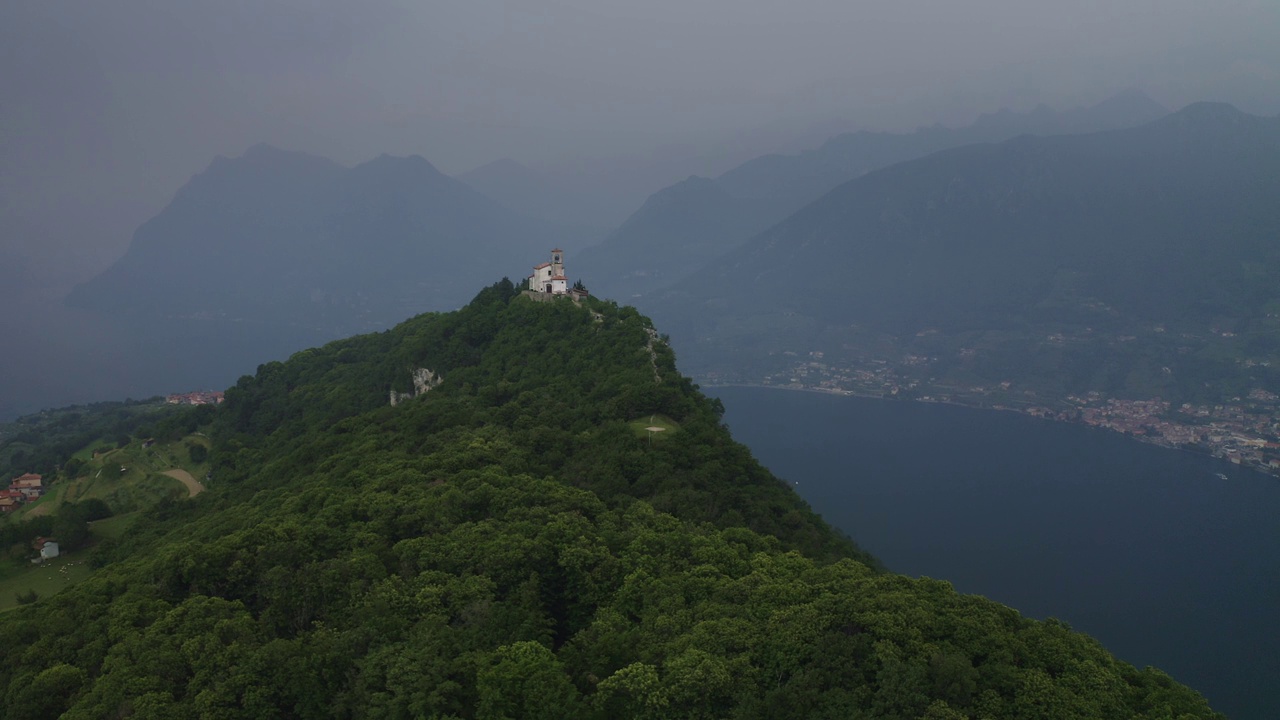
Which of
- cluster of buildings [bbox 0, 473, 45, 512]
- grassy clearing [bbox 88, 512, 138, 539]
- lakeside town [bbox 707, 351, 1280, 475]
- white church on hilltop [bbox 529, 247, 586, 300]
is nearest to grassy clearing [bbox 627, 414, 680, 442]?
white church on hilltop [bbox 529, 247, 586, 300]

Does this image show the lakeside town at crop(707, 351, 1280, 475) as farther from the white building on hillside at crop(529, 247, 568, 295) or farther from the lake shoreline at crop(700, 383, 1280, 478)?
the white building on hillside at crop(529, 247, 568, 295)

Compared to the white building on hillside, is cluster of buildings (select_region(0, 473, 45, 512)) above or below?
below

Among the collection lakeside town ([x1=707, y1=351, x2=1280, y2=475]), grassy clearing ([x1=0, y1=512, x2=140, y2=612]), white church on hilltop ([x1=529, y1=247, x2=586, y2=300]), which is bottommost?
lakeside town ([x1=707, y1=351, x2=1280, y2=475])

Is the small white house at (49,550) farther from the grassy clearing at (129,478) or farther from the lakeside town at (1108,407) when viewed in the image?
the lakeside town at (1108,407)

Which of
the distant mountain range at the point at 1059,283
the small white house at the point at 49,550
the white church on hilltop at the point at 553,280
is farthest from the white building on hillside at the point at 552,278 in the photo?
the distant mountain range at the point at 1059,283

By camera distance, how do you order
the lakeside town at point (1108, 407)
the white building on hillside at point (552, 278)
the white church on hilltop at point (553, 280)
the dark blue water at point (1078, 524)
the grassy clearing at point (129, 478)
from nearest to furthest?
the dark blue water at point (1078, 524)
the grassy clearing at point (129, 478)
the white church on hilltop at point (553, 280)
the white building on hillside at point (552, 278)
the lakeside town at point (1108, 407)

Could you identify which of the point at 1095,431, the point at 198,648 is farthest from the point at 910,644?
the point at 1095,431

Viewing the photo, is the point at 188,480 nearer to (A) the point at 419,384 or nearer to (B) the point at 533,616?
(A) the point at 419,384
